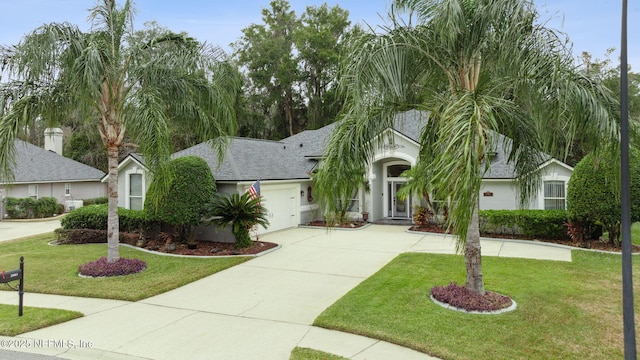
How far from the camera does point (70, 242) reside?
14.8 metres

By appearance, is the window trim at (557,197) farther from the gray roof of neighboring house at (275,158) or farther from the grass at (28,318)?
the grass at (28,318)

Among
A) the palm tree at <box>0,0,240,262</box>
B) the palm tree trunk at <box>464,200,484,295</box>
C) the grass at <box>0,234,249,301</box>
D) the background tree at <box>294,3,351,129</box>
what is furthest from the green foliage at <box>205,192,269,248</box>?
the background tree at <box>294,3,351,129</box>

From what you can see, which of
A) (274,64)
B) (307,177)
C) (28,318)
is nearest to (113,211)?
(28,318)

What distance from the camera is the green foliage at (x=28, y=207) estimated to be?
903 inches

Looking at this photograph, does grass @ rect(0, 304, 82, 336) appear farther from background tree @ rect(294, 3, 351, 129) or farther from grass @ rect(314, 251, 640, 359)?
background tree @ rect(294, 3, 351, 129)

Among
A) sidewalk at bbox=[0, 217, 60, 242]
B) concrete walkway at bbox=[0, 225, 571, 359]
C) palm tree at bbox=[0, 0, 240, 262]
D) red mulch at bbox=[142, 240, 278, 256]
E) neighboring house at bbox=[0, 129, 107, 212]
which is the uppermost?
palm tree at bbox=[0, 0, 240, 262]

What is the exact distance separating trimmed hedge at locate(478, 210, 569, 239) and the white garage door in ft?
27.4

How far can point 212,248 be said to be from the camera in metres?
13.7

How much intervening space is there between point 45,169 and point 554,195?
29.5m

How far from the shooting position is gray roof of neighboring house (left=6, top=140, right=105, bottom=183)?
24844mm

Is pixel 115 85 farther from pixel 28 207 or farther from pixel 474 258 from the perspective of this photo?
pixel 28 207

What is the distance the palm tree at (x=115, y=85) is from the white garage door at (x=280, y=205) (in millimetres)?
5832

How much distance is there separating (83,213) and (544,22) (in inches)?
643

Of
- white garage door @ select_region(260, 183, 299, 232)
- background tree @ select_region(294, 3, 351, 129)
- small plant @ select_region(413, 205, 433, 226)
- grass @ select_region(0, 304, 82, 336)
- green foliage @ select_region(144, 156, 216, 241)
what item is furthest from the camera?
background tree @ select_region(294, 3, 351, 129)
